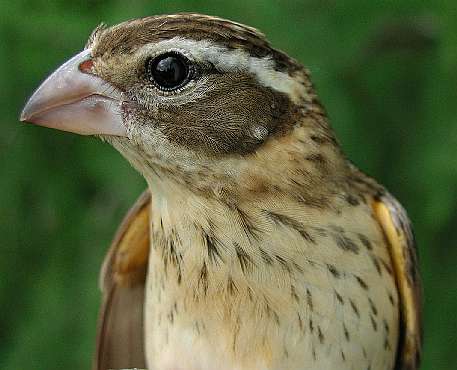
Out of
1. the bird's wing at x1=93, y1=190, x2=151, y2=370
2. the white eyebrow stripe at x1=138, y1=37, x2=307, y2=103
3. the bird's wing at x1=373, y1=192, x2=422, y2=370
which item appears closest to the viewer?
Result: the white eyebrow stripe at x1=138, y1=37, x2=307, y2=103

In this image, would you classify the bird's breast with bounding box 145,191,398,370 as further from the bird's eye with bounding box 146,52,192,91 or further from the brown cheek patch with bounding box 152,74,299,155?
the bird's eye with bounding box 146,52,192,91

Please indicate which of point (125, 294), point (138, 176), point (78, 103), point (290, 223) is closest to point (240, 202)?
point (290, 223)

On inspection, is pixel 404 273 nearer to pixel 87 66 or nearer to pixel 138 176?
pixel 138 176

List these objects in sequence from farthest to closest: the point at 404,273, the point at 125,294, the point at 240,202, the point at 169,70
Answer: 1. the point at 125,294
2. the point at 404,273
3. the point at 240,202
4. the point at 169,70

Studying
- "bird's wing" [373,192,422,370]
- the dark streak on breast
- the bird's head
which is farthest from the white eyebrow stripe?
"bird's wing" [373,192,422,370]

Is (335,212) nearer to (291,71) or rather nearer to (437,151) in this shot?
(291,71)

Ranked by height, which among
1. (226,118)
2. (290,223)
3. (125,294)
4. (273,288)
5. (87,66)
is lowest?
(125,294)

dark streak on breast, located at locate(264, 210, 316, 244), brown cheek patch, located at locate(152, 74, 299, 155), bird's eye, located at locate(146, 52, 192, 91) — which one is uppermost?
bird's eye, located at locate(146, 52, 192, 91)

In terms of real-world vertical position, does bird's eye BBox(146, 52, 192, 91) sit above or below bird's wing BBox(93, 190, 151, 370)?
above
